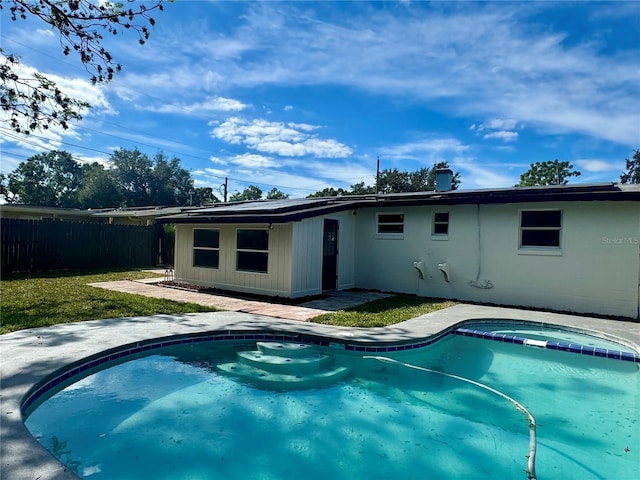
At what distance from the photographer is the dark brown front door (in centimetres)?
1186

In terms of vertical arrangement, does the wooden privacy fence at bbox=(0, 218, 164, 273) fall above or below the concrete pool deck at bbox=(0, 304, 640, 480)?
above

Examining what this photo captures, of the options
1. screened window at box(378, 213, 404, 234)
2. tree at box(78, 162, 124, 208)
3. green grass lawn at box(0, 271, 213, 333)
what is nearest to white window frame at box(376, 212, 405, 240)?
screened window at box(378, 213, 404, 234)

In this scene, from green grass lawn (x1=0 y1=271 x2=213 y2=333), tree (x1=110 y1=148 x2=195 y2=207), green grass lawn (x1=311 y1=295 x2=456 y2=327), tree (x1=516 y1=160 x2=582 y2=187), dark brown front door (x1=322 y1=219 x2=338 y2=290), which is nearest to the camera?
green grass lawn (x1=0 y1=271 x2=213 y2=333)

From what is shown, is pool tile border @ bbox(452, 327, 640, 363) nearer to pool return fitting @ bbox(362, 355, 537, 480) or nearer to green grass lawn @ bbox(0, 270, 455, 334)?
green grass lawn @ bbox(0, 270, 455, 334)

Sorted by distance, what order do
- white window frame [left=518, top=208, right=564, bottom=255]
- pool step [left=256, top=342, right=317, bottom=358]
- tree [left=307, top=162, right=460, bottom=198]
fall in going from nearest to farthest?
pool step [left=256, top=342, right=317, bottom=358]
white window frame [left=518, top=208, right=564, bottom=255]
tree [left=307, top=162, right=460, bottom=198]

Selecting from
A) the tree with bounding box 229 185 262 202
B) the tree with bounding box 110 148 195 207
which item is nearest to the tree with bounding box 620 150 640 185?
the tree with bounding box 229 185 262 202

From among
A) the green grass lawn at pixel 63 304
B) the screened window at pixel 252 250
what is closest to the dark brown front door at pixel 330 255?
the screened window at pixel 252 250

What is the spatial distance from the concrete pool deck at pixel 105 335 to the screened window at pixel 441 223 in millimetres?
2566

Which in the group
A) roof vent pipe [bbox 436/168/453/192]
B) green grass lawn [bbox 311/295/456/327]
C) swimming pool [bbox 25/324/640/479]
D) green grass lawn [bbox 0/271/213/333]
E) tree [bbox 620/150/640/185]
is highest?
tree [bbox 620/150/640/185]

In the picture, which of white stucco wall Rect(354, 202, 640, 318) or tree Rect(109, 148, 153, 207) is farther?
tree Rect(109, 148, 153, 207)

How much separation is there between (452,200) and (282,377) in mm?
7735

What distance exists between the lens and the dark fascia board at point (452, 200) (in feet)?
29.8

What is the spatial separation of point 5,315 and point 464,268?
36.9 feet

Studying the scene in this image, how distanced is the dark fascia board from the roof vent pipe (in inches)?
74.5
